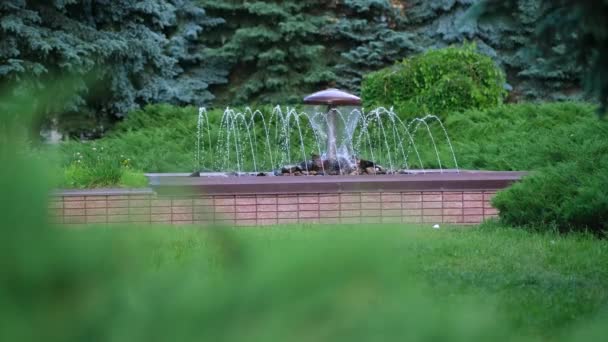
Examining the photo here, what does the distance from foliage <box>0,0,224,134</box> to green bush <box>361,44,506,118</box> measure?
4477 millimetres

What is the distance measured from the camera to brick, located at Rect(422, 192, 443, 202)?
9398 mm

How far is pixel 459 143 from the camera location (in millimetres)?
15234

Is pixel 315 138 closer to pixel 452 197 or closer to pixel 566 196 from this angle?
pixel 452 197

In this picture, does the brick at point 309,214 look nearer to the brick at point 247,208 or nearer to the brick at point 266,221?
the brick at point 266,221

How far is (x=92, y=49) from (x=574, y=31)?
13.2m

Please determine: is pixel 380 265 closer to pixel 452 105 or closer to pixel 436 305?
pixel 436 305

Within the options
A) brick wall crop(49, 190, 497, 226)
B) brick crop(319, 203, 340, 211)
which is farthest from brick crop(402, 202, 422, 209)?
brick crop(319, 203, 340, 211)

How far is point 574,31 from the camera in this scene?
488cm

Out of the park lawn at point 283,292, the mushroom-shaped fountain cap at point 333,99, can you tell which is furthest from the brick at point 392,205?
the park lawn at point 283,292

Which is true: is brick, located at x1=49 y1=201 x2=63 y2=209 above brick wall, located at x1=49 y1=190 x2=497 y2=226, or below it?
above

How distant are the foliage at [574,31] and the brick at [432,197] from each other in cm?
424

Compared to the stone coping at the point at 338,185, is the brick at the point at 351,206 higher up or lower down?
lower down

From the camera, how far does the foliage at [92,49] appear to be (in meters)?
16.2

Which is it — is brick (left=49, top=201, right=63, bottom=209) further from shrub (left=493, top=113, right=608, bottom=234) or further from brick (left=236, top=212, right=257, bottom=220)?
brick (left=236, top=212, right=257, bottom=220)
